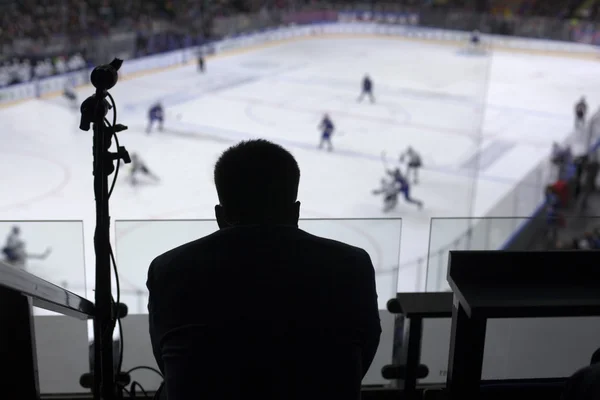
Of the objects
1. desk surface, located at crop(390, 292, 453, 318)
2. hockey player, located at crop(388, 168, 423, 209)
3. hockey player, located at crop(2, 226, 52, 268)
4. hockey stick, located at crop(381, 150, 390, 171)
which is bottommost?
hockey stick, located at crop(381, 150, 390, 171)

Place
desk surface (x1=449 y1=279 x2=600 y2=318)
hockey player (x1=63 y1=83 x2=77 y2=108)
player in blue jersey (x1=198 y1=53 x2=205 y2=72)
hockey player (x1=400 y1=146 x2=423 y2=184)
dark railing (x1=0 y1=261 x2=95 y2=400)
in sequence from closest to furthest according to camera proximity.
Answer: dark railing (x1=0 y1=261 x2=95 y2=400) < desk surface (x1=449 y1=279 x2=600 y2=318) < hockey player (x1=400 y1=146 x2=423 y2=184) < hockey player (x1=63 y1=83 x2=77 y2=108) < player in blue jersey (x1=198 y1=53 x2=205 y2=72)

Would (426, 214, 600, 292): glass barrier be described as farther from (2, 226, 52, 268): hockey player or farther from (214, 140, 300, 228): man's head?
(2, 226, 52, 268): hockey player

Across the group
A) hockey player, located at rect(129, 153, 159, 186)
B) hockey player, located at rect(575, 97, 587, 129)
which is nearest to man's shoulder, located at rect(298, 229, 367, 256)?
hockey player, located at rect(129, 153, 159, 186)

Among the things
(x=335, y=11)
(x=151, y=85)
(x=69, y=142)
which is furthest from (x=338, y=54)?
(x=69, y=142)

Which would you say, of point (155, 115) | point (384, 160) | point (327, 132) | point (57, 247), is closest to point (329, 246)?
point (57, 247)

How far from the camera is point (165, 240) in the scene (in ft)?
6.57

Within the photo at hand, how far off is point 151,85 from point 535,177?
890cm

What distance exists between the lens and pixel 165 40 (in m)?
17.0

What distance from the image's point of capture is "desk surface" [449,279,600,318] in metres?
1.34

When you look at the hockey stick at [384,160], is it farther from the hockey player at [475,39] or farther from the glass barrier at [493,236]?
the hockey player at [475,39]

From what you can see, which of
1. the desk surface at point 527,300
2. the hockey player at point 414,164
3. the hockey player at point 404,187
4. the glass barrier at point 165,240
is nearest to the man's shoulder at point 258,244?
the desk surface at point 527,300

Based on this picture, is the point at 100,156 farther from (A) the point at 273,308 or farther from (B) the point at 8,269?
(A) the point at 273,308

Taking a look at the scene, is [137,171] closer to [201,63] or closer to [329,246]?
[201,63]

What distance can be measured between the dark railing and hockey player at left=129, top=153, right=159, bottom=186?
8200mm
